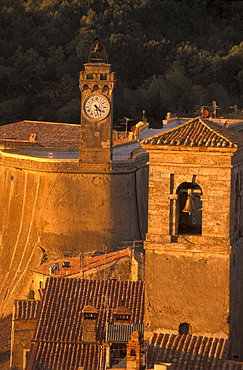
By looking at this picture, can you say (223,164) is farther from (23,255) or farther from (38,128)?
(38,128)

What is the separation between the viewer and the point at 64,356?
73.6 feet

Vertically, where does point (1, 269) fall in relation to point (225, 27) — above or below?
below

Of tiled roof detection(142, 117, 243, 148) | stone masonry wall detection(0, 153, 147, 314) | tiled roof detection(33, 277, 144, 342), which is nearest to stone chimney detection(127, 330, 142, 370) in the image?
tiled roof detection(142, 117, 243, 148)

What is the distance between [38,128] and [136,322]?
23792 mm

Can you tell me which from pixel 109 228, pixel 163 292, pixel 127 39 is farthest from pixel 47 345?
pixel 127 39

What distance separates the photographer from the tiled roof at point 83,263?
1130 inches

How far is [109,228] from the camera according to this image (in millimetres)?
33625

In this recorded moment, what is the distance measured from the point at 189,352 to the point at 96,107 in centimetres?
1558

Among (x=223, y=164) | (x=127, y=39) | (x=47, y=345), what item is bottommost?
(x=47, y=345)

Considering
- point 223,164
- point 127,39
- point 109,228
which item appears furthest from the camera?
point 127,39

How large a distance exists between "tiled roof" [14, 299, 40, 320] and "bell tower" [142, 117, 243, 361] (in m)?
5.13

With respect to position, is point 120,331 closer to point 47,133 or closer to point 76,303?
point 76,303

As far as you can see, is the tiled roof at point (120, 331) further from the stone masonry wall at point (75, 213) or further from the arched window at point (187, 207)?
the stone masonry wall at point (75, 213)

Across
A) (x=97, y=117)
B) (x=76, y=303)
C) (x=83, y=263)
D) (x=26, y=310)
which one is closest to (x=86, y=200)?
(x=97, y=117)
